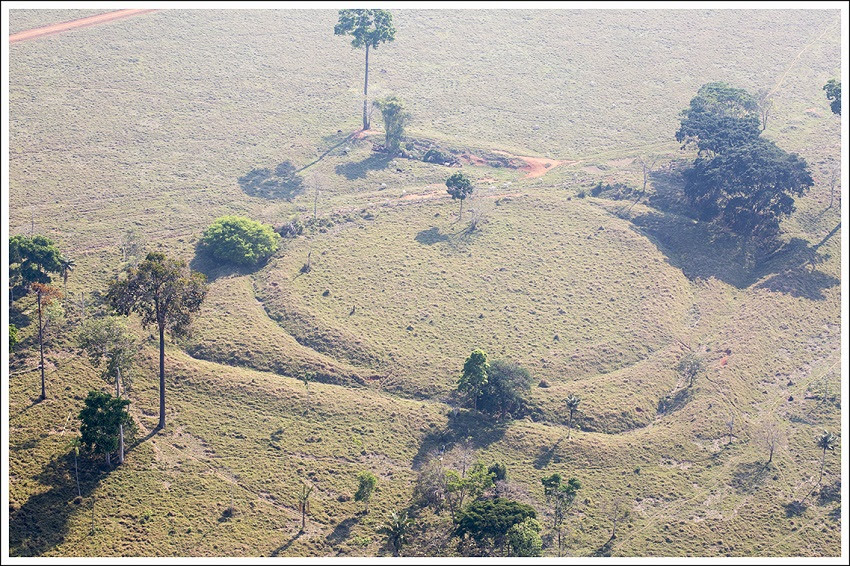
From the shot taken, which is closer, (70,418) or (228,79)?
(70,418)

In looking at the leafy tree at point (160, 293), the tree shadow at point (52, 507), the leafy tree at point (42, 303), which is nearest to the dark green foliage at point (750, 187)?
the leafy tree at point (160, 293)

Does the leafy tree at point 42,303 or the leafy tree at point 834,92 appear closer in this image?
the leafy tree at point 42,303

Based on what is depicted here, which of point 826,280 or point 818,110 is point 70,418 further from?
point 818,110

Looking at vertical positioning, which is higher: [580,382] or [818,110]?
[818,110]

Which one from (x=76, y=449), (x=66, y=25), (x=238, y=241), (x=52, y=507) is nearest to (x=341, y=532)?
(x=76, y=449)

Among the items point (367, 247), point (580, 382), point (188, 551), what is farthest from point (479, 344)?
point (188, 551)

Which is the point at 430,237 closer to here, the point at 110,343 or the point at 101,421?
the point at 110,343

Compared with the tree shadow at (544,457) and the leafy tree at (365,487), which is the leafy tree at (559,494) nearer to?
the tree shadow at (544,457)

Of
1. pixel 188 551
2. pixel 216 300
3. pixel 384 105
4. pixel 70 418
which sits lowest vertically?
pixel 188 551
